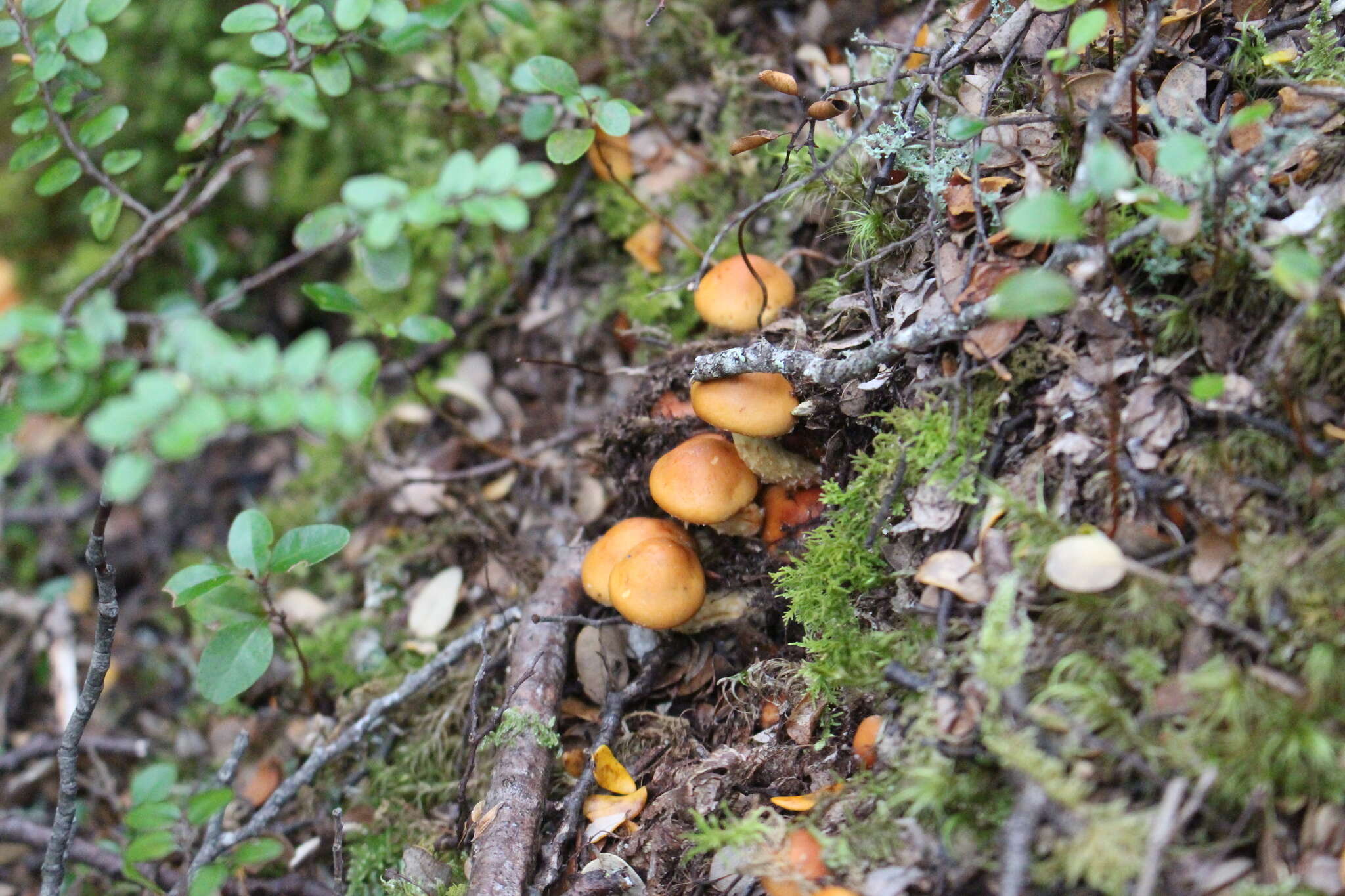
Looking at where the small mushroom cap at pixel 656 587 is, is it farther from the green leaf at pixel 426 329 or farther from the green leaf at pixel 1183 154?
the green leaf at pixel 1183 154

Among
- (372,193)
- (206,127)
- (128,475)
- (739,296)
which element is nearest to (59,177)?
(206,127)

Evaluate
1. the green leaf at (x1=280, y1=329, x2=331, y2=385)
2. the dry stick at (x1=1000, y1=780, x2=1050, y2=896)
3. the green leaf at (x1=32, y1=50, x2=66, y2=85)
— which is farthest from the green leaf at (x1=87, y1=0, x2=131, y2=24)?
the dry stick at (x1=1000, y1=780, x2=1050, y2=896)

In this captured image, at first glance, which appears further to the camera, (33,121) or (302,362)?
(33,121)

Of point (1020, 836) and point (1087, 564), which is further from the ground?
point (1087, 564)

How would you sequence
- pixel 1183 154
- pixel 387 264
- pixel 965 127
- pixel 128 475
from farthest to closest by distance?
pixel 965 127 < pixel 387 264 < pixel 1183 154 < pixel 128 475

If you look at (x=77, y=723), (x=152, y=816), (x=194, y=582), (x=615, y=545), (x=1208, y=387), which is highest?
(x=1208, y=387)

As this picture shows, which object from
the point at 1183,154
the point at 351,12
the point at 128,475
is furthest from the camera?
the point at 351,12

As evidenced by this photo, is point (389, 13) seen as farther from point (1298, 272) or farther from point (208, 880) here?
point (208, 880)
